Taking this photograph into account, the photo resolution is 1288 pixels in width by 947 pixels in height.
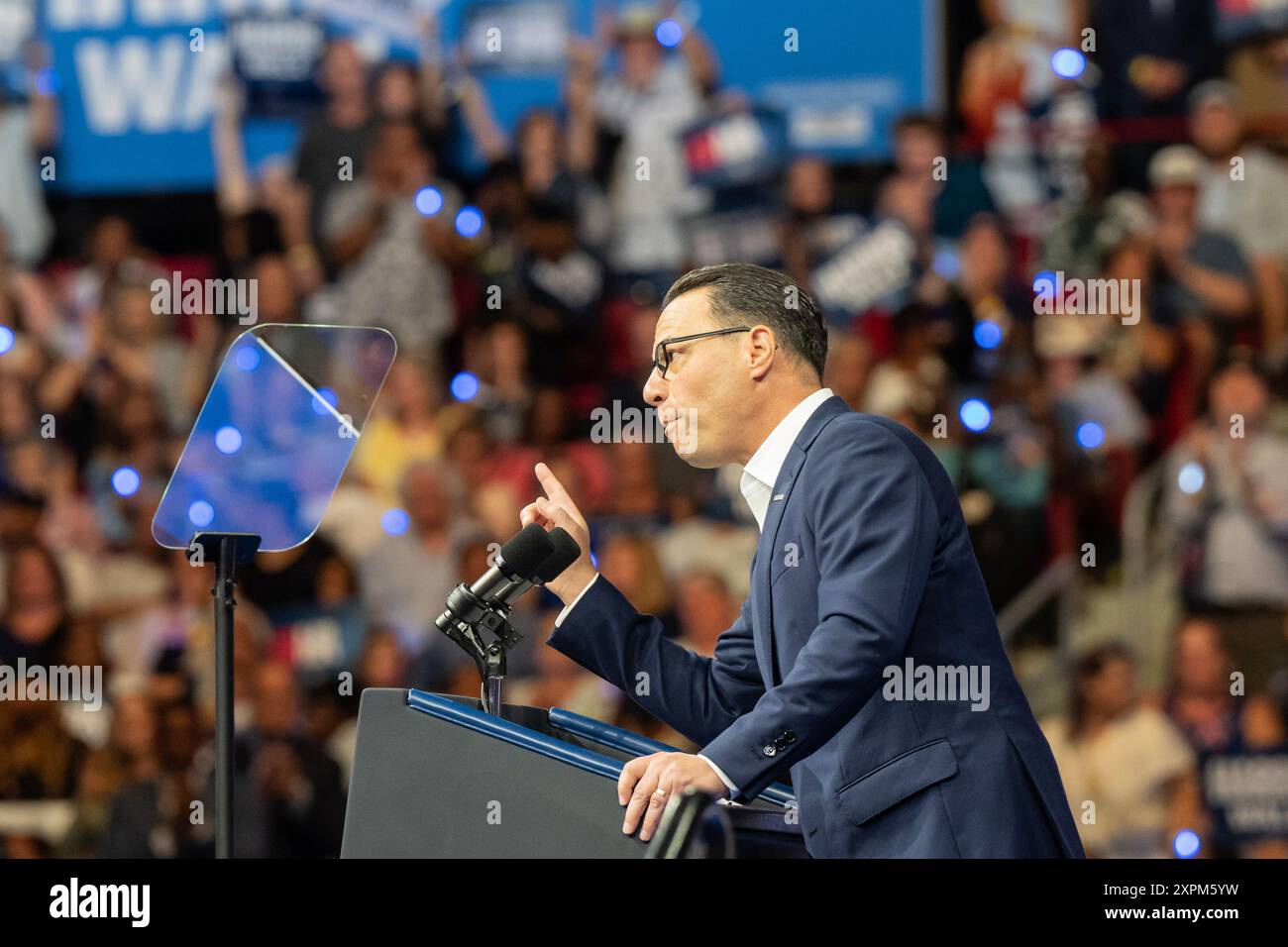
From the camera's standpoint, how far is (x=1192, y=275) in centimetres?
635

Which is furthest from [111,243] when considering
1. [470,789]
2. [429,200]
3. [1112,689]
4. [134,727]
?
[470,789]

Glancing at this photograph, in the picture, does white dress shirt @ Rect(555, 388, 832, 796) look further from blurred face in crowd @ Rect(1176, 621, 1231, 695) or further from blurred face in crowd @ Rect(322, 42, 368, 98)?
blurred face in crowd @ Rect(322, 42, 368, 98)

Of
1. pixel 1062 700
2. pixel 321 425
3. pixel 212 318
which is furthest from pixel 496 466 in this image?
pixel 321 425

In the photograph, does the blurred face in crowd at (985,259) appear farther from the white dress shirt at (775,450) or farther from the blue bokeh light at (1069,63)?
the white dress shirt at (775,450)

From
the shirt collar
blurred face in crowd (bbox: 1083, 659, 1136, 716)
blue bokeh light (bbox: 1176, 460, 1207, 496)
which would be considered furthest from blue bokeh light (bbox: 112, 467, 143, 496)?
the shirt collar

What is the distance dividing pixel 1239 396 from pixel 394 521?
114 inches

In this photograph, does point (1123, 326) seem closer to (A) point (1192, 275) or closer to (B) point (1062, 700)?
(A) point (1192, 275)

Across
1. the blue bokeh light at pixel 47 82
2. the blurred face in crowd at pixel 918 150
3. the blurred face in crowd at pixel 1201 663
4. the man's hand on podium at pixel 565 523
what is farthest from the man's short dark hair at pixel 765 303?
the blue bokeh light at pixel 47 82

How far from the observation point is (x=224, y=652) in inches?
107

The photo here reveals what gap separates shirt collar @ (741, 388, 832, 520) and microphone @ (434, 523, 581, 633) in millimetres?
333

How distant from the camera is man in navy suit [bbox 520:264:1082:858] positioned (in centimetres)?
244

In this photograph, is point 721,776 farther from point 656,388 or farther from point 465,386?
point 465,386
